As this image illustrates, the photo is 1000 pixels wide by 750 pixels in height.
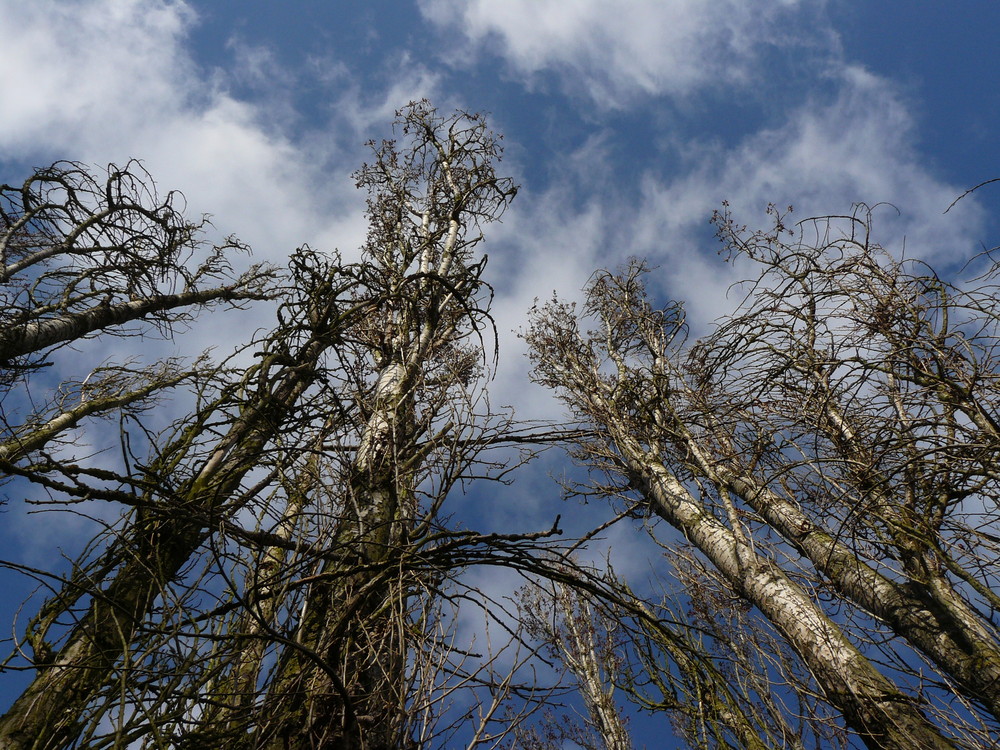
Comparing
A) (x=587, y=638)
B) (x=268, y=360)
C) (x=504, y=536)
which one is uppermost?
(x=587, y=638)

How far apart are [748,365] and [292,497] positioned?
274 centimetres

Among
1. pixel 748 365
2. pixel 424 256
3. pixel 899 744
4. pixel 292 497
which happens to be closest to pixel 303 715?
pixel 292 497

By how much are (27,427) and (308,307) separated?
16.1ft

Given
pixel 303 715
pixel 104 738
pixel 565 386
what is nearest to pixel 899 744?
pixel 303 715

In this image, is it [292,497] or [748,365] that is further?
[748,365]

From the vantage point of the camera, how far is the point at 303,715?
5.17 feet

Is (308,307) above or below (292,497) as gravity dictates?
above

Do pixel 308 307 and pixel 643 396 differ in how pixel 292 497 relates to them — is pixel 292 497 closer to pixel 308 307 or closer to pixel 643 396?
pixel 308 307

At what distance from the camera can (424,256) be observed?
517cm

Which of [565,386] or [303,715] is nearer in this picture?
[303,715]

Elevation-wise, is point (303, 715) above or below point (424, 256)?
below

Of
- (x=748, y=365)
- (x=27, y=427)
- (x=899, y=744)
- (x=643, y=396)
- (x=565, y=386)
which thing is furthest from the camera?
(x=565, y=386)

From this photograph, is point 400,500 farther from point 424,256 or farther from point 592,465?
point 592,465

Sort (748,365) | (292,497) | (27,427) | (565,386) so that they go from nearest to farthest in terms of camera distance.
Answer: (292,497) → (748,365) → (27,427) → (565,386)
